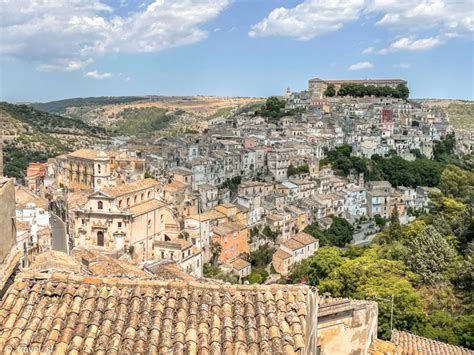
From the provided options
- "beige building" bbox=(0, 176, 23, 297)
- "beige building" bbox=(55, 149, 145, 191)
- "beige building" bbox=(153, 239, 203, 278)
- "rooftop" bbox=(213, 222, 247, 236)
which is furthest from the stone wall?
"beige building" bbox=(55, 149, 145, 191)

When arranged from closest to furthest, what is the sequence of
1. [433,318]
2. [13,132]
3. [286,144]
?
[433,318]
[286,144]
[13,132]

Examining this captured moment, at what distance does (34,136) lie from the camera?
88312 mm

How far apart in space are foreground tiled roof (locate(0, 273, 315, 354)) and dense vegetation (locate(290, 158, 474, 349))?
1642 centimetres

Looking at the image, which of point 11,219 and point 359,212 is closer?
point 11,219

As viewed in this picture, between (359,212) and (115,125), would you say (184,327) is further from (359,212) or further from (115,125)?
(115,125)

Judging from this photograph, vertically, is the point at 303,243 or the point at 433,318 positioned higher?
the point at 433,318

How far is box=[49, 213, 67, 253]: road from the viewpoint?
133 feet

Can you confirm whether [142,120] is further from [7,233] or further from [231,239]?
[7,233]

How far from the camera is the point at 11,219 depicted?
19.7 feet

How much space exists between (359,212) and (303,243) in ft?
60.2

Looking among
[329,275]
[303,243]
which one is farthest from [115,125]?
[329,275]

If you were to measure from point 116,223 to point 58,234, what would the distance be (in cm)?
770

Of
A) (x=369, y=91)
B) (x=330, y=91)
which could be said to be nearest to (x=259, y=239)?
(x=330, y=91)

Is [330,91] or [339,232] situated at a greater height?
[330,91]
